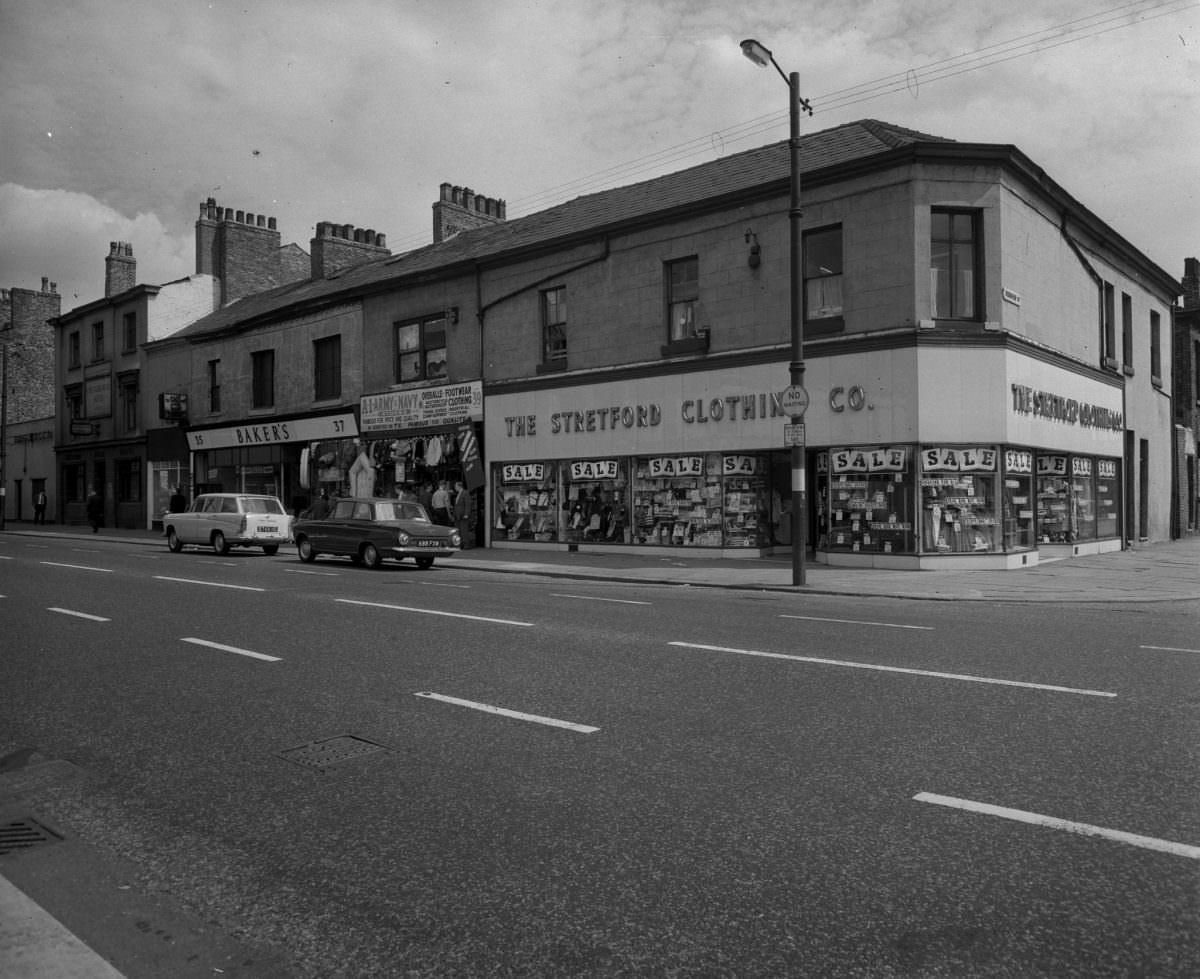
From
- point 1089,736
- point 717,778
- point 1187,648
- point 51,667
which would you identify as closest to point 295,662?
point 51,667

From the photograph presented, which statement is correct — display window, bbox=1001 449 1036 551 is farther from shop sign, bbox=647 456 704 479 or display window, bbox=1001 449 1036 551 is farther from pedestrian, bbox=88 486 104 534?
pedestrian, bbox=88 486 104 534

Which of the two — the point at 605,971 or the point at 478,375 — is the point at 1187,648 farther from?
the point at 478,375

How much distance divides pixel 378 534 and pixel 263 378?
1681 cm

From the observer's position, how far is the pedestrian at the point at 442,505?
88.1 feet

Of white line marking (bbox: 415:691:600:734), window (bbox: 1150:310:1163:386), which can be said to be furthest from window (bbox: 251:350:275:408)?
window (bbox: 1150:310:1163:386)

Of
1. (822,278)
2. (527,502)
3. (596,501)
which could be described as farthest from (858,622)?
(527,502)

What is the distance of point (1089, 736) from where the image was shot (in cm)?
592

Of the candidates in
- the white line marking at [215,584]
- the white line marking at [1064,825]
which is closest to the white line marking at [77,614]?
the white line marking at [215,584]

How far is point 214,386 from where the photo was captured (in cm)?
3675

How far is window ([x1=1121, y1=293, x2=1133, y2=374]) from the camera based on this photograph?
87.1 ft

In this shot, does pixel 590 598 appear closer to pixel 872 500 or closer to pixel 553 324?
pixel 872 500

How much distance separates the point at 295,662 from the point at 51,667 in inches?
84.7

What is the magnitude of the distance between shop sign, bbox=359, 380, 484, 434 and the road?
55.6ft

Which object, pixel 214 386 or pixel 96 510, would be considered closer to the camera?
pixel 214 386
